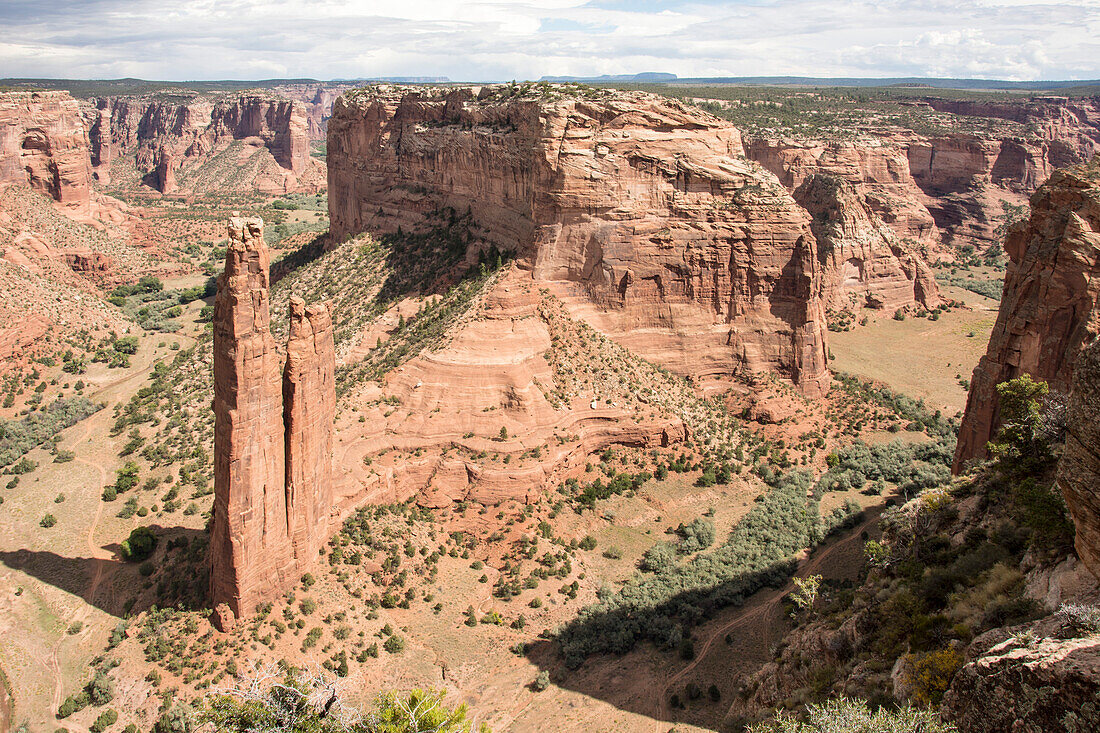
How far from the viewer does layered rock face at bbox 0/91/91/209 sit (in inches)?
3428

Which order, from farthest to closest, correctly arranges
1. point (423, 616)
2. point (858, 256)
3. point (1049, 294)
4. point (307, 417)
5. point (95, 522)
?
point (858, 256), point (95, 522), point (423, 616), point (307, 417), point (1049, 294)

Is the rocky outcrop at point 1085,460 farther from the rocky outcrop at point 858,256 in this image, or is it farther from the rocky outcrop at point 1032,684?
the rocky outcrop at point 858,256

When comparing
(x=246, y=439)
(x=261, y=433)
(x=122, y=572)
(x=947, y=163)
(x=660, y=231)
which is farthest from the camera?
(x=947, y=163)

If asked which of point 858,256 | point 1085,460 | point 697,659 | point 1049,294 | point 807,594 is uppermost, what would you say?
point 1049,294

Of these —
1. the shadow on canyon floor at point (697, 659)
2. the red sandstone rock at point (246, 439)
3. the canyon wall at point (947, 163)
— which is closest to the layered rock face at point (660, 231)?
the shadow on canyon floor at point (697, 659)

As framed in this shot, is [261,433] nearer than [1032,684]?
No

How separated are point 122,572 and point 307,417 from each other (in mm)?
13803

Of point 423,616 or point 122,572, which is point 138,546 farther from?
point 423,616

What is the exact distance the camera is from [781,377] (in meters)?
54.9

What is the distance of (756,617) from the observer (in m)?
36.3

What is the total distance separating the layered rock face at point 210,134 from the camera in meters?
176

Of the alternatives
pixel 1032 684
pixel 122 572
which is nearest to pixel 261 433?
pixel 122 572

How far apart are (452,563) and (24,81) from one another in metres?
214

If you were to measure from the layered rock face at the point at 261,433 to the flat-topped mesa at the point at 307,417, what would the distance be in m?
0.04
